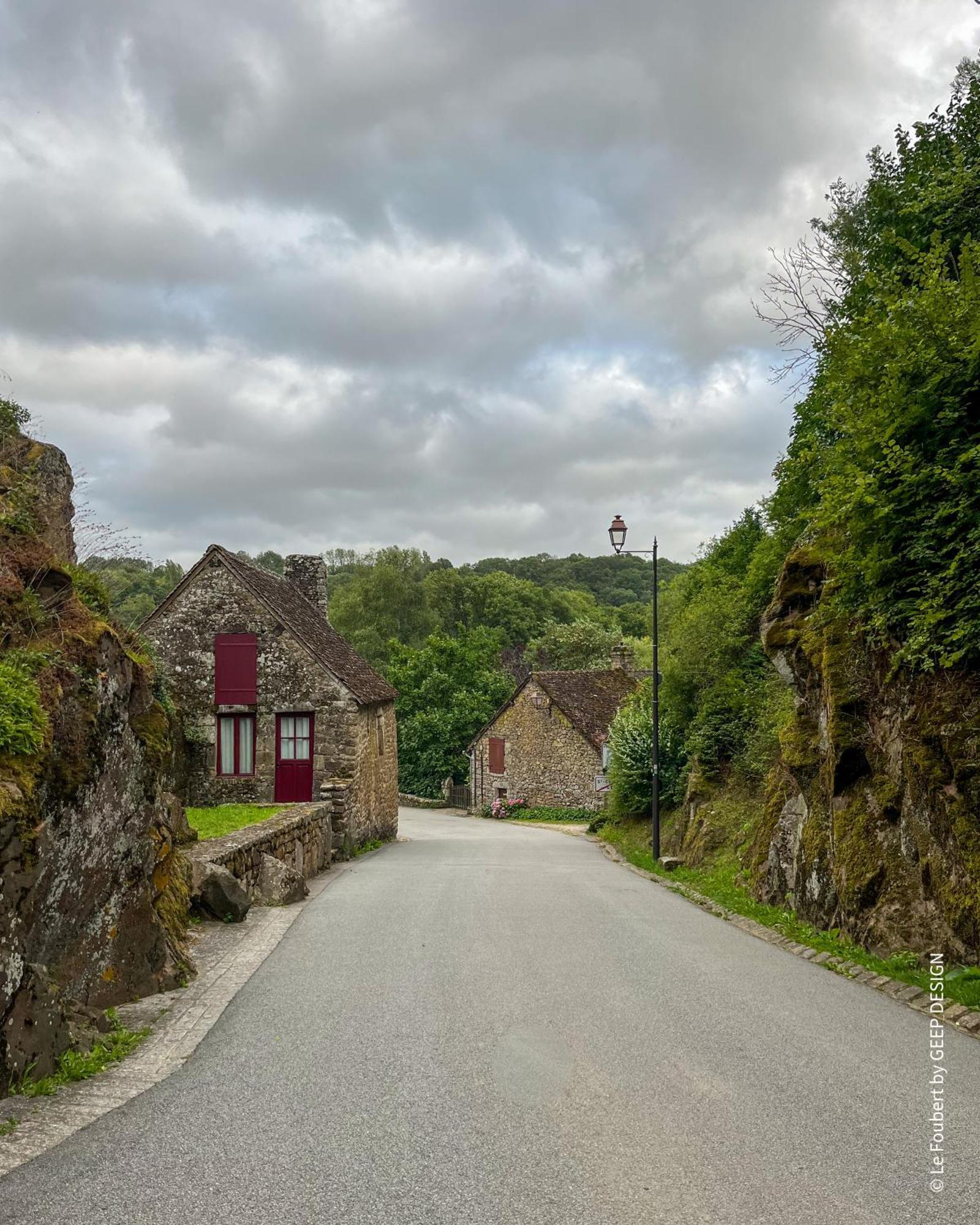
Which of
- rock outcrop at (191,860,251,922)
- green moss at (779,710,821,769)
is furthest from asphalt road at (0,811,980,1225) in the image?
green moss at (779,710,821,769)

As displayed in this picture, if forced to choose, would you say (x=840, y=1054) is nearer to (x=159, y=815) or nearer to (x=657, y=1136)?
(x=657, y=1136)

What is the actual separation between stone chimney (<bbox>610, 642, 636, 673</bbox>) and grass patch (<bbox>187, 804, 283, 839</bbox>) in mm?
29986

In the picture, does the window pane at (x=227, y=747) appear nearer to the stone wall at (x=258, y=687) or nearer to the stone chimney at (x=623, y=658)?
the stone wall at (x=258, y=687)

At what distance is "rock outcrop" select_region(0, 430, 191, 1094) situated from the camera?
5430mm

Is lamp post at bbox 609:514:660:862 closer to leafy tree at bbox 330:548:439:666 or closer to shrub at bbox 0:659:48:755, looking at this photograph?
shrub at bbox 0:659:48:755

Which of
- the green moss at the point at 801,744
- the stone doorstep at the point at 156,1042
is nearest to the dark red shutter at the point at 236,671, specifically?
the stone doorstep at the point at 156,1042

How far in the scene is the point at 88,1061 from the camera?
5742mm

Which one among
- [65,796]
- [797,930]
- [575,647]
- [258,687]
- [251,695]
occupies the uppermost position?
[575,647]

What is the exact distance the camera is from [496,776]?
4650 cm

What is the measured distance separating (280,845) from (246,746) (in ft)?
33.4

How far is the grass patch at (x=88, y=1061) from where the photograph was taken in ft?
17.3

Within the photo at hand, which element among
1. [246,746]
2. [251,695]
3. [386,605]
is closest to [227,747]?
[246,746]

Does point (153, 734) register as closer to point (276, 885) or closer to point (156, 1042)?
point (156, 1042)

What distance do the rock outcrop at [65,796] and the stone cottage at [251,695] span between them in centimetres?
1487
